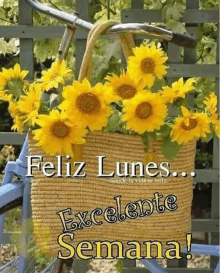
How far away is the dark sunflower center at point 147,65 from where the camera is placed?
151cm

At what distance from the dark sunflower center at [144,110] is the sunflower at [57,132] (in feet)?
0.40

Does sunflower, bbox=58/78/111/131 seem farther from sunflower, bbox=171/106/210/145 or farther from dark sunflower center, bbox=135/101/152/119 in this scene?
sunflower, bbox=171/106/210/145

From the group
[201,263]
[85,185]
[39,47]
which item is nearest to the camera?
[85,185]

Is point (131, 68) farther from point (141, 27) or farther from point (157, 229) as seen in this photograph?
point (157, 229)

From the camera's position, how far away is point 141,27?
144cm

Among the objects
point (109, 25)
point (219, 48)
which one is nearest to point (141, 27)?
point (109, 25)

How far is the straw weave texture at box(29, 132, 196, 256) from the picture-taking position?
155 cm

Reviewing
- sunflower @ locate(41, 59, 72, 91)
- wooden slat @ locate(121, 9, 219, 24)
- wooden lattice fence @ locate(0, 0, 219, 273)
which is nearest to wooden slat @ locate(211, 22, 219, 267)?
wooden lattice fence @ locate(0, 0, 219, 273)

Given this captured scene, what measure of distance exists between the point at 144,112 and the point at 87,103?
12 centimetres

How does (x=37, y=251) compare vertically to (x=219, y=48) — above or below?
below

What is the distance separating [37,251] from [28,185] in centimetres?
17

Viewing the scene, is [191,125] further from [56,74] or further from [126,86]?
[56,74]

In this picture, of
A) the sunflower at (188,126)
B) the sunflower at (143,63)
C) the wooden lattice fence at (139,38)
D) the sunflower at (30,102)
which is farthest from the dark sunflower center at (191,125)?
the wooden lattice fence at (139,38)

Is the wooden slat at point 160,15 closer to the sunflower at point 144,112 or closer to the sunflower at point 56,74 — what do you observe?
the sunflower at point 56,74
